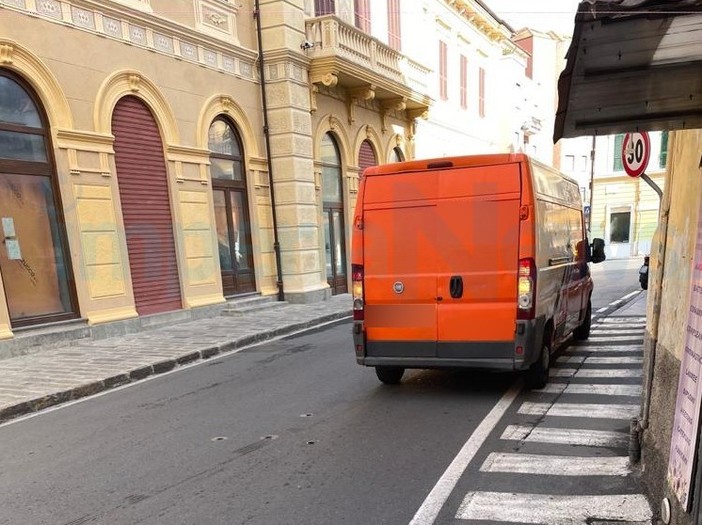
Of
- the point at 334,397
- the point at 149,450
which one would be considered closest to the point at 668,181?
the point at 334,397

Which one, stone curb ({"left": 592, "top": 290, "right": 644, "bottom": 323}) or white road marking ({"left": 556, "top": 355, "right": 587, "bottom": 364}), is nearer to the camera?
white road marking ({"left": 556, "top": 355, "right": 587, "bottom": 364})

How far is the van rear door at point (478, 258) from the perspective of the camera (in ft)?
17.1

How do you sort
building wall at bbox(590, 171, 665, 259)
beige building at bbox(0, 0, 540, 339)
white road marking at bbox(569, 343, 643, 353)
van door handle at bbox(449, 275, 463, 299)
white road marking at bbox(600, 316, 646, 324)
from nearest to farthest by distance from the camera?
1. van door handle at bbox(449, 275, 463, 299)
2. white road marking at bbox(569, 343, 643, 353)
3. beige building at bbox(0, 0, 540, 339)
4. white road marking at bbox(600, 316, 646, 324)
5. building wall at bbox(590, 171, 665, 259)

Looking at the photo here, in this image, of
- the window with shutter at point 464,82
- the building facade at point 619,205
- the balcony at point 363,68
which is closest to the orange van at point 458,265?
the balcony at point 363,68

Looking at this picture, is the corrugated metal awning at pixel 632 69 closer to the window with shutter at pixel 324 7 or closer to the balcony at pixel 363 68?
the balcony at pixel 363 68

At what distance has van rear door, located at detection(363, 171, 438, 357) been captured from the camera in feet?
18.1

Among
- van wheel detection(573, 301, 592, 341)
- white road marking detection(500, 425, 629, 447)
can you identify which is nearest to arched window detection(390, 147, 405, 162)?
van wheel detection(573, 301, 592, 341)

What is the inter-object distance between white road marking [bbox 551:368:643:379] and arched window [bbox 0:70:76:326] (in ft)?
27.1

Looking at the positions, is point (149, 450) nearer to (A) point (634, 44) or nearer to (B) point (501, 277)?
(B) point (501, 277)

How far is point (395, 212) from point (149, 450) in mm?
3334

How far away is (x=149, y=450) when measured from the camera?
4.59 metres

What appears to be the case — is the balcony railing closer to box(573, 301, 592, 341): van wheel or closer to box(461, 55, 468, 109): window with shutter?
box(461, 55, 468, 109): window with shutter

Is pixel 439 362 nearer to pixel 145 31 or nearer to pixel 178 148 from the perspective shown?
pixel 178 148

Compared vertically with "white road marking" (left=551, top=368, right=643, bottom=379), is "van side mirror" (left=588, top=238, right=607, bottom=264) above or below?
above
